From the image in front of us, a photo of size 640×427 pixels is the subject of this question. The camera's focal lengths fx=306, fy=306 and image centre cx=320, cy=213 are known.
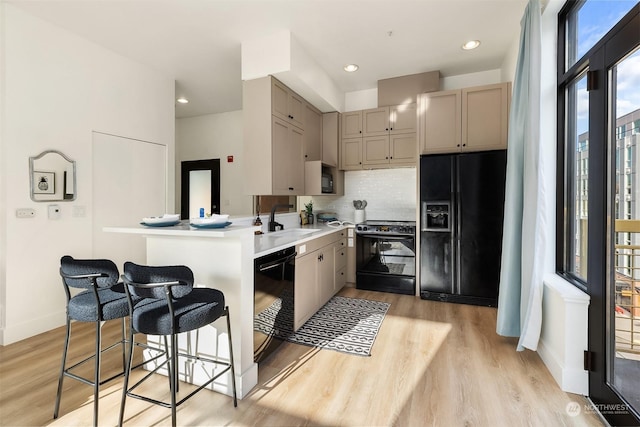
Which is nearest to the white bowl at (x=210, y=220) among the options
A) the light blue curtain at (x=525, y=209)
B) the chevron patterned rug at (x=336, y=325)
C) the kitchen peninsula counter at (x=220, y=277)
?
the kitchen peninsula counter at (x=220, y=277)

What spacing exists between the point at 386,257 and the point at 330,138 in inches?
74.3

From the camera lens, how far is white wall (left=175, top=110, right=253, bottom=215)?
5574mm

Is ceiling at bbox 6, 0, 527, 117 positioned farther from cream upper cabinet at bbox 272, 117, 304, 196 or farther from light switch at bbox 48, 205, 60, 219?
light switch at bbox 48, 205, 60, 219

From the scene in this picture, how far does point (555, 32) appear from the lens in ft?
7.47

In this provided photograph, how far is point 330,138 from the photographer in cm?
448

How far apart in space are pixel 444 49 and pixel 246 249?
3167mm

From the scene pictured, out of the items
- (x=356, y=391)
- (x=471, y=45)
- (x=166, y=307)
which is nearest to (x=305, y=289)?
(x=356, y=391)

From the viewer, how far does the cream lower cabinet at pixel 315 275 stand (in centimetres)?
Answer: 276

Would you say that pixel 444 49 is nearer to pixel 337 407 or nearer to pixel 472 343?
pixel 472 343

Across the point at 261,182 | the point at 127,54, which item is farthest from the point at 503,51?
the point at 127,54

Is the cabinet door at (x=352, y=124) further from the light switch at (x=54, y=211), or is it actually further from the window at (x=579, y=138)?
the light switch at (x=54, y=211)

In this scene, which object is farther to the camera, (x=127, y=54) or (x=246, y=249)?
(x=127, y=54)

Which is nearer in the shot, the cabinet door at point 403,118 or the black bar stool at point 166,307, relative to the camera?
the black bar stool at point 166,307

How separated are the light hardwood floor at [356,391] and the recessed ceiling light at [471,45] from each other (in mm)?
2975
